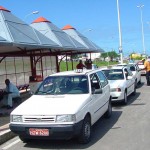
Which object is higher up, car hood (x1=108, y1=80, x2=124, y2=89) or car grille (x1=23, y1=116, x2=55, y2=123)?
car hood (x1=108, y1=80, x2=124, y2=89)

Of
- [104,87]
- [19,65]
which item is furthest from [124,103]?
[19,65]

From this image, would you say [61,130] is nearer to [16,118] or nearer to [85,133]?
[85,133]

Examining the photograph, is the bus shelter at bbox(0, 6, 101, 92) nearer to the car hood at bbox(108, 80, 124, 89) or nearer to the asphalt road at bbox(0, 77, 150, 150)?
the car hood at bbox(108, 80, 124, 89)

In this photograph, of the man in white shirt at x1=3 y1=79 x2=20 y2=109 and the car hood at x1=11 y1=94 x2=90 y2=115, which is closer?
the car hood at x1=11 y1=94 x2=90 y2=115

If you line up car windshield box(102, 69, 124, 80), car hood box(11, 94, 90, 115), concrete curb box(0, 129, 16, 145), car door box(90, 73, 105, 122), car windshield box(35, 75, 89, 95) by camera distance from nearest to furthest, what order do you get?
car hood box(11, 94, 90, 115)
concrete curb box(0, 129, 16, 145)
car door box(90, 73, 105, 122)
car windshield box(35, 75, 89, 95)
car windshield box(102, 69, 124, 80)

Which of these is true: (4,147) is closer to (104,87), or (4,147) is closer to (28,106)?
(28,106)

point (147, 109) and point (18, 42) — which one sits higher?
point (18, 42)

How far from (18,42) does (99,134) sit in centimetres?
580

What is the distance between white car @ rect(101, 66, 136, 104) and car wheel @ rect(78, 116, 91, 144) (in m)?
5.64

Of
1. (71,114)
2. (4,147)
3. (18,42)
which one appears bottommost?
(4,147)

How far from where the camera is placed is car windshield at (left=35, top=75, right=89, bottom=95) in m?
8.99

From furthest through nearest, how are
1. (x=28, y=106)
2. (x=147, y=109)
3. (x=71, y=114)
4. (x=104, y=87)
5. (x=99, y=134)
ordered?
(x=147, y=109) → (x=104, y=87) → (x=99, y=134) → (x=28, y=106) → (x=71, y=114)

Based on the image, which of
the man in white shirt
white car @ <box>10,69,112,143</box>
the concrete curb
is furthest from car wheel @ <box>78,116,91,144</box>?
the man in white shirt

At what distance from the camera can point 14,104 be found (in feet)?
48.0
